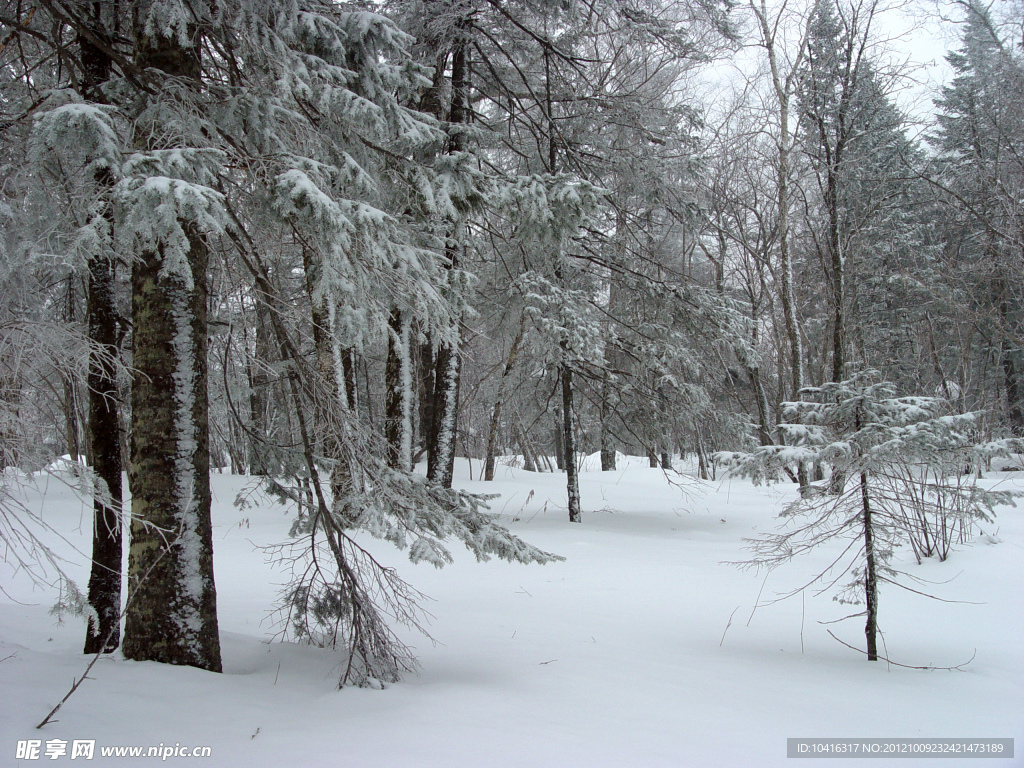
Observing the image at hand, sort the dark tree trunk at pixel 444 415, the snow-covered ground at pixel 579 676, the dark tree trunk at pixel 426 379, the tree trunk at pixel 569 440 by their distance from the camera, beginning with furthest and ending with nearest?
the dark tree trunk at pixel 426 379
the tree trunk at pixel 569 440
the dark tree trunk at pixel 444 415
the snow-covered ground at pixel 579 676

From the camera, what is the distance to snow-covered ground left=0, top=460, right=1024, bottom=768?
9.86ft

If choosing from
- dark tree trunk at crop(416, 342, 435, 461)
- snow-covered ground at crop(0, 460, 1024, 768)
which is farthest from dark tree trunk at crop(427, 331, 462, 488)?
dark tree trunk at crop(416, 342, 435, 461)

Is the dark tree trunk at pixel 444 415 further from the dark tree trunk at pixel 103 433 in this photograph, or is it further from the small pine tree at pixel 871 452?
the small pine tree at pixel 871 452

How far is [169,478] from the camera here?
3738 mm

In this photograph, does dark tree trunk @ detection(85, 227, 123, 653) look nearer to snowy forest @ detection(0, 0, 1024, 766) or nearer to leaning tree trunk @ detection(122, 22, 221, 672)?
snowy forest @ detection(0, 0, 1024, 766)

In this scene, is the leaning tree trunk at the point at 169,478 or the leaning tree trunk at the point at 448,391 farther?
the leaning tree trunk at the point at 448,391

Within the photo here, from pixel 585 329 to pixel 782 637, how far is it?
4.80 meters

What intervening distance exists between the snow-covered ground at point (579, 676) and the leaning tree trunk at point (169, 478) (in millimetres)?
228

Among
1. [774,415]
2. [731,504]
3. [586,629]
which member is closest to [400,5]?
[586,629]

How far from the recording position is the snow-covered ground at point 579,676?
9.86ft

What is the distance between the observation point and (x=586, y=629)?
5879 mm

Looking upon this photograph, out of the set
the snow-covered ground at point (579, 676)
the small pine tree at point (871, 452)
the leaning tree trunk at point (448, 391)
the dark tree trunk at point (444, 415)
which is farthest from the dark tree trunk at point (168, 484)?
the dark tree trunk at point (444, 415)

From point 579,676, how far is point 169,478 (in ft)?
10.1

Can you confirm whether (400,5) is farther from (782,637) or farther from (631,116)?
(782,637)
